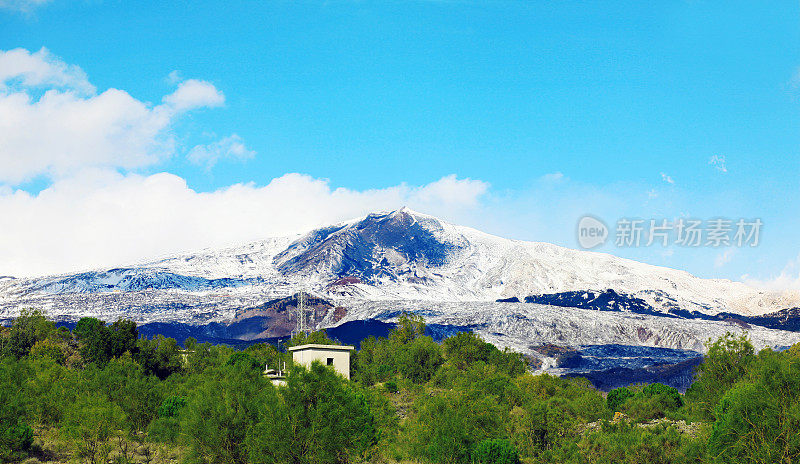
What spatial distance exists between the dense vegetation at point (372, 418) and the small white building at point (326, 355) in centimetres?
517

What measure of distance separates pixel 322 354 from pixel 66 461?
36.7m

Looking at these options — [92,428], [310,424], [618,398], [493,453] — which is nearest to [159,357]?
[92,428]

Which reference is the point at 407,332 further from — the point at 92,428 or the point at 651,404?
the point at 92,428

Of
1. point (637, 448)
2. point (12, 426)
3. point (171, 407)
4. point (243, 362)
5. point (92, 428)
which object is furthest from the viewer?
point (243, 362)

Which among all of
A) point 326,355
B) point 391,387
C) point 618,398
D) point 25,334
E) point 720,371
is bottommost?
point 618,398

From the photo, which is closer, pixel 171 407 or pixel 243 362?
pixel 171 407

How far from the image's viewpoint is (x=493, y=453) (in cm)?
4419

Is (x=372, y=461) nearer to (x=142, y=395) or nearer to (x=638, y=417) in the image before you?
(x=142, y=395)

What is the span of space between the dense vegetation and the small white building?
5167 millimetres

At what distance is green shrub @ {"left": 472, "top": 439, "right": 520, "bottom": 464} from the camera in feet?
144

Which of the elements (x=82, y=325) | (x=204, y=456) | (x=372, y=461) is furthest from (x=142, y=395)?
(x=82, y=325)

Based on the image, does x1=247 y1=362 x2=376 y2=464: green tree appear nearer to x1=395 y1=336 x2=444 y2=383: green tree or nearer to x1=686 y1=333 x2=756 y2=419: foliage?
x1=686 y1=333 x2=756 y2=419: foliage

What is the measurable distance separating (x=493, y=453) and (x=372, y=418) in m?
8.11

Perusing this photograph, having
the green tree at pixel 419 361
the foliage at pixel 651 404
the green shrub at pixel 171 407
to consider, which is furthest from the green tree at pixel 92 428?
the green tree at pixel 419 361
